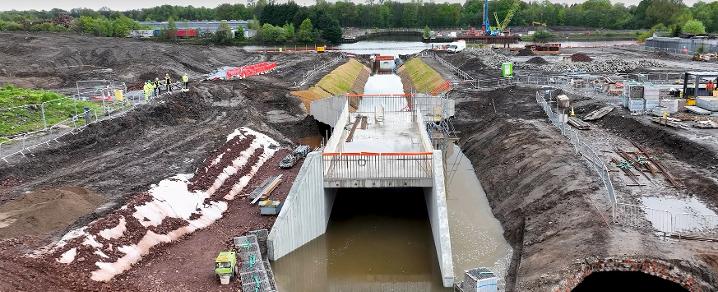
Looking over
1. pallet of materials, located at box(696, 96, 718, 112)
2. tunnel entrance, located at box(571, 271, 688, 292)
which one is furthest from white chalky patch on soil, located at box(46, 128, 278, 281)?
pallet of materials, located at box(696, 96, 718, 112)

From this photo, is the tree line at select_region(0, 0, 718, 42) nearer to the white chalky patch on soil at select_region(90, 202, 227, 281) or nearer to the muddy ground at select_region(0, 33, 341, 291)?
the muddy ground at select_region(0, 33, 341, 291)

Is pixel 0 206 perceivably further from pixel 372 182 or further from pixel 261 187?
pixel 372 182

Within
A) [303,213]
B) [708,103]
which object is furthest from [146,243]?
[708,103]

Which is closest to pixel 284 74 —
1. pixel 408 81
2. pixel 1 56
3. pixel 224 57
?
pixel 408 81

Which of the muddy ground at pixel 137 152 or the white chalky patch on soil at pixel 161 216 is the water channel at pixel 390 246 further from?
the white chalky patch on soil at pixel 161 216

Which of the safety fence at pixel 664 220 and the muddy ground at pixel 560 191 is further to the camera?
the safety fence at pixel 664 220

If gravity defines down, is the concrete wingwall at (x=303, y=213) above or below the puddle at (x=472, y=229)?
above

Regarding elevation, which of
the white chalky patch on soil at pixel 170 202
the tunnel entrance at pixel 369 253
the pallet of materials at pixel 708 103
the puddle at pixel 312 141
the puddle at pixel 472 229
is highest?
the pallet of materials at pixel 708 103

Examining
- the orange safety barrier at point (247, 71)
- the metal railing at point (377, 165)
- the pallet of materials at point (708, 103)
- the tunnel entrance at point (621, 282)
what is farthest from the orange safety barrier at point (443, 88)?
the tunnel entrance at point (621, 282)
